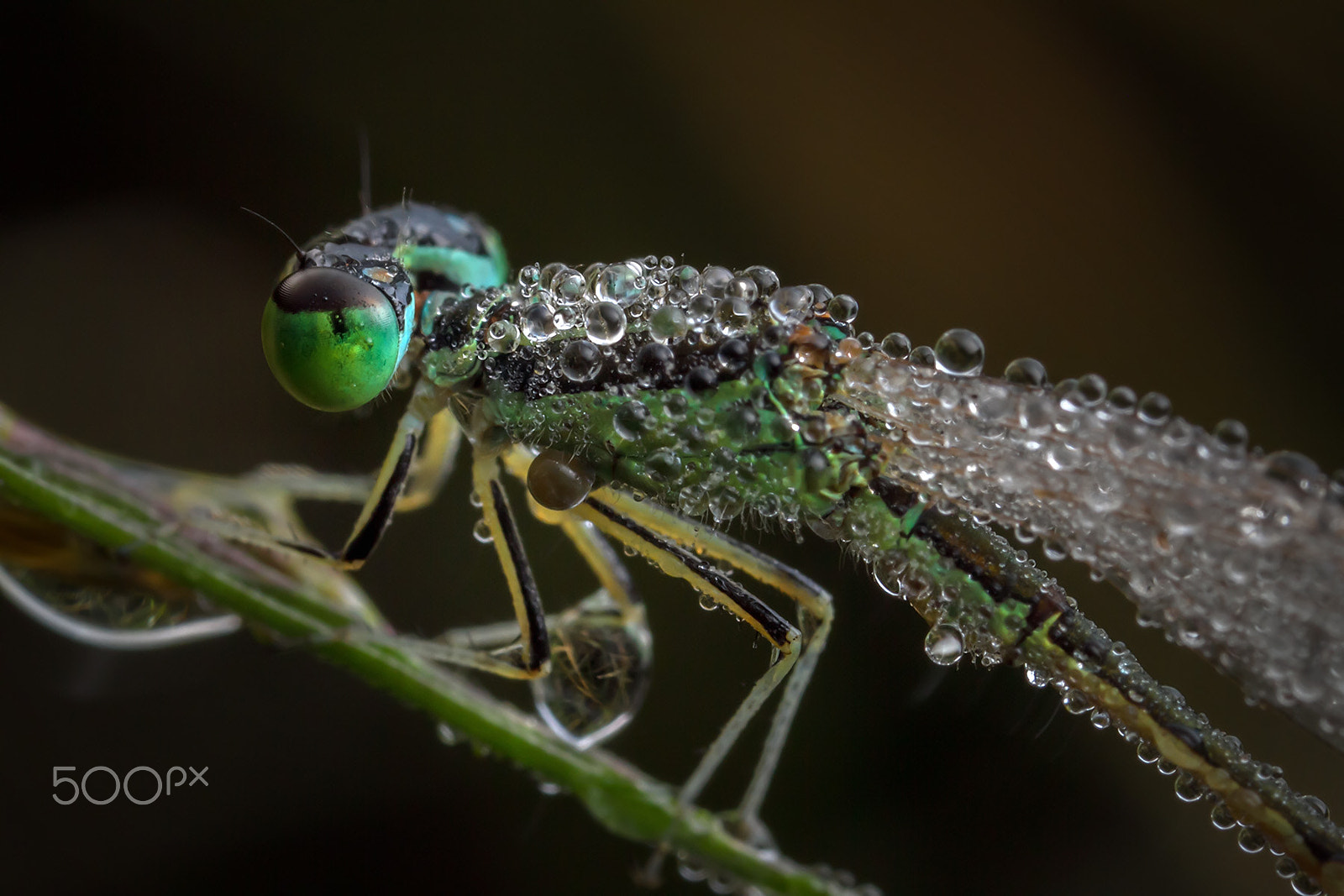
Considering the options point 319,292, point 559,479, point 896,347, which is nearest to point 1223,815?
point 896,347

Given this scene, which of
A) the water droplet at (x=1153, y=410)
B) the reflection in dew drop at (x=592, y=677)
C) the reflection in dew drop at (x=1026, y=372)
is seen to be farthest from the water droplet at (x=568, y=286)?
the water droplet at (x=1153, y=410)

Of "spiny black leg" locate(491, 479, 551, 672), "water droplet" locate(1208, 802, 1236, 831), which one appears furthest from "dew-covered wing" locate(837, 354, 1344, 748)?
"spiny black leg" locate(491, 479, 551, 672)

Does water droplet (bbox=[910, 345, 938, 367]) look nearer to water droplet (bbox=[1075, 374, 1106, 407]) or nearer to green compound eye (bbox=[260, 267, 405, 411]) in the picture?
water droplet (bbox=[1075, 374, 1106, 407])

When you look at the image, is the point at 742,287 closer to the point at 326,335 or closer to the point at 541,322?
the point at 541,322

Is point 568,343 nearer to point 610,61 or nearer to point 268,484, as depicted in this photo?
point 268,484

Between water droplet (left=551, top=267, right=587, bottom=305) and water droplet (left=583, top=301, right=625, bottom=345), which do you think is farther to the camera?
water droplet (left=551, top=267, right=587, bottom=305)

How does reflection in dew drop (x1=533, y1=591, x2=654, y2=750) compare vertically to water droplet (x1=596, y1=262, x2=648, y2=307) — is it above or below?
below

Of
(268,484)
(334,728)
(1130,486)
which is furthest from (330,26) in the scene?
(1130,486)

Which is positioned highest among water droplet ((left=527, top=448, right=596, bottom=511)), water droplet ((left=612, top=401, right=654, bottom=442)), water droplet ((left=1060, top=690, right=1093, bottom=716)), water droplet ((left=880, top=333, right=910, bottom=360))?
Result: water droplet ((left=880, top=333, right=910, bottom=360))
